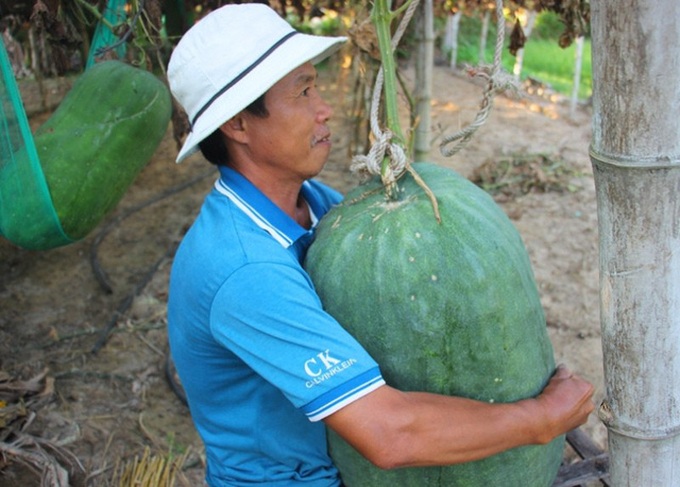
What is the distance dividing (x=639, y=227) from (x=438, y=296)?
18.8 inches

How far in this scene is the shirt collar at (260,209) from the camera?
1890 mm

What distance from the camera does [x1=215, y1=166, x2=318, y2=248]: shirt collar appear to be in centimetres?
189

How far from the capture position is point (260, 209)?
6.26ft

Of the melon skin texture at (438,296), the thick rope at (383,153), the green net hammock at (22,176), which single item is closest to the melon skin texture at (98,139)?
the green net hammock at (22,176)

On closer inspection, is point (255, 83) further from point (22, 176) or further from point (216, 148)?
point (22, 176)

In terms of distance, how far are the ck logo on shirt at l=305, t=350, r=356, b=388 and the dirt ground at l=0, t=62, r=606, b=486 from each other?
1709 millimetres

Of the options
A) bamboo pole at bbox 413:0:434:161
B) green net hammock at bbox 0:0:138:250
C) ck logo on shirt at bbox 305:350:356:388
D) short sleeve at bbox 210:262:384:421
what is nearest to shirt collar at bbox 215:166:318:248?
short sleeve at bbox 210:262:384:421

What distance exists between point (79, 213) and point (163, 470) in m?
1.07

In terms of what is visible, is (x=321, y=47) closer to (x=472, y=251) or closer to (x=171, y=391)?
(x=472, y=251)

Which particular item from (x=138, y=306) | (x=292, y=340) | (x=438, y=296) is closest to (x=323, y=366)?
(x=292, y=340)

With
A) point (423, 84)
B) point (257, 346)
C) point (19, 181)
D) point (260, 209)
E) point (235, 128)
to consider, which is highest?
point (235, 128)

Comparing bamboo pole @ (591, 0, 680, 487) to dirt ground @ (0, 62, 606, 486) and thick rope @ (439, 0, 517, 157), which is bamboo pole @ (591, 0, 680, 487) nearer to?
thick rope @ (439, 0, 517, 157)

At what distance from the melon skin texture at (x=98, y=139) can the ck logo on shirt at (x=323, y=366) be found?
5.95 feet

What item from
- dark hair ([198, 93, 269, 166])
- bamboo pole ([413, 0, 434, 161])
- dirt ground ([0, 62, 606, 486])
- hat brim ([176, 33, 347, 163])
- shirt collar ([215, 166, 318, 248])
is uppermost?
hat brim ([176, 33, 347, 163])
